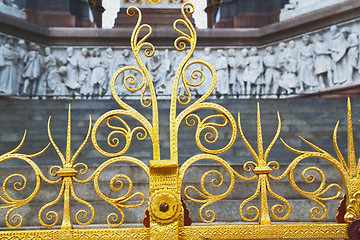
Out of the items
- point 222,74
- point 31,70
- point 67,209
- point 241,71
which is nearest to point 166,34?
point 222,74

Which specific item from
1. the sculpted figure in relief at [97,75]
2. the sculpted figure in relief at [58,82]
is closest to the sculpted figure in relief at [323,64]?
the sculpted figure in relief at [97,75]

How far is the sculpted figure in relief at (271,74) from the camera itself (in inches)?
554

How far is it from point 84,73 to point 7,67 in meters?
2.03

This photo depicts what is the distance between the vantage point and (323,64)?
13.1 meters

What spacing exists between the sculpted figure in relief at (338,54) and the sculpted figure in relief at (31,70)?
779 centimetres

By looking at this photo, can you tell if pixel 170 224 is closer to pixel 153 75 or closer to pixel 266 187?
pixel 266 187

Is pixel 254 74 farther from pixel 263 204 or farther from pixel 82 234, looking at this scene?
pixel 82 234

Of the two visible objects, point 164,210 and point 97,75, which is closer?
point 164,210

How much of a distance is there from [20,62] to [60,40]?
53.4 inches

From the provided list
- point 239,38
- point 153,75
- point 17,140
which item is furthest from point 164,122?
point 239,38

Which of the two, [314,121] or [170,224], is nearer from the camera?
[170,224]

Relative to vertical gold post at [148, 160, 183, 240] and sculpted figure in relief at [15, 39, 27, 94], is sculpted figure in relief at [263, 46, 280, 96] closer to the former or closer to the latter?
sculpted figure in relief at [15, 39, 27, 94]

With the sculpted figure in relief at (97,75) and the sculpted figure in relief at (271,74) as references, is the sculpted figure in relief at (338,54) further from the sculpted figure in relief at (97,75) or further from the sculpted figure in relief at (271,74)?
the sculpted figure in relief at (97,75)

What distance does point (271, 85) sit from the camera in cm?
1415
